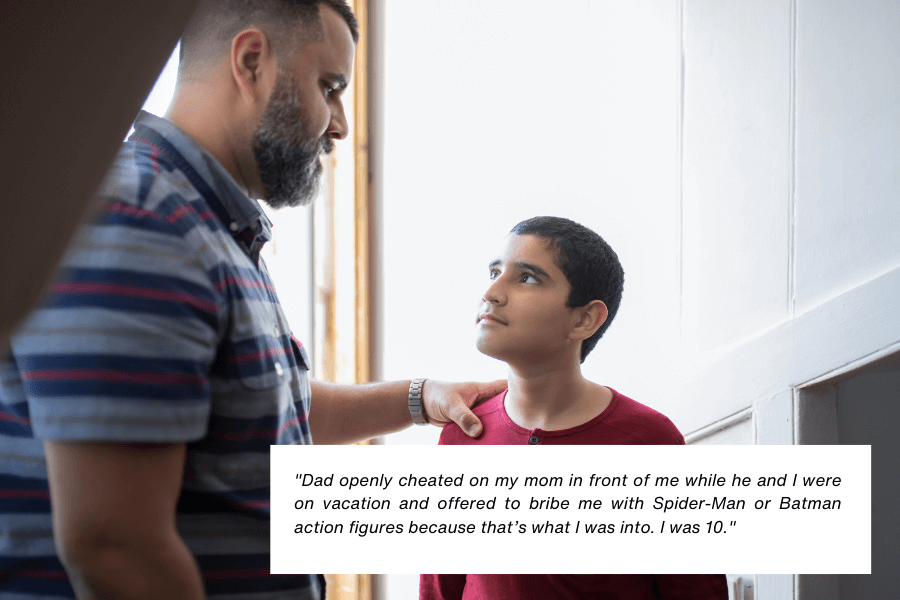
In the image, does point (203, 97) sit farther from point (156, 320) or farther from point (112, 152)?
point (112, 152)

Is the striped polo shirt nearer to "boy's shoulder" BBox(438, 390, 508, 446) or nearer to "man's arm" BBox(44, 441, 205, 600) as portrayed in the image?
"man's arm" BBox(44, 441, 205, 600)

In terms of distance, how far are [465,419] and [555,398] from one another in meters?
0.18

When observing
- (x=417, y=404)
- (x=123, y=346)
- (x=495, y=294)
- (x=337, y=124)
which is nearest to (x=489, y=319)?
(x=495, y=294)

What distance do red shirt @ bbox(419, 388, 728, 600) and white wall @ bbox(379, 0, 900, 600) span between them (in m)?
0.30

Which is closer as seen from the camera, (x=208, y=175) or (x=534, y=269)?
(x=208, y=175)

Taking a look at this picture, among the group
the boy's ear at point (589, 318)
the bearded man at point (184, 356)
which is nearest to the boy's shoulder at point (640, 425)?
the boy's ear at point (589, 318)

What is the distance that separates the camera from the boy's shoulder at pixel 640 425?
1.15 metres

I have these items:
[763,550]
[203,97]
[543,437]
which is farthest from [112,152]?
[763,550]

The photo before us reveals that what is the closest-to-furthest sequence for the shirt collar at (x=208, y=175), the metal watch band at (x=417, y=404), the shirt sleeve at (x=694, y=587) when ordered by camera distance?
the shirt collar at (x=208, y=175)
the shirt sleeve at (x=694, y=587)
the metal watch band at (x=417, y=404)

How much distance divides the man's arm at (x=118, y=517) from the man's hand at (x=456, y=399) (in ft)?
2.27

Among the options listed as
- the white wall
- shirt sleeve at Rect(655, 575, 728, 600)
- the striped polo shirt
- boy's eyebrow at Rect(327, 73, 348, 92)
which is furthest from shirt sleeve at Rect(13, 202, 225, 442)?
the white wall

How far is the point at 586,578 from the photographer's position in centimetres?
109

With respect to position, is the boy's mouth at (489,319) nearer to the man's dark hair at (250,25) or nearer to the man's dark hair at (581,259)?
the man's dark hair at (581,259)

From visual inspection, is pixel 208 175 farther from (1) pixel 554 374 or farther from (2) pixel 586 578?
(2) pixel 586 578
